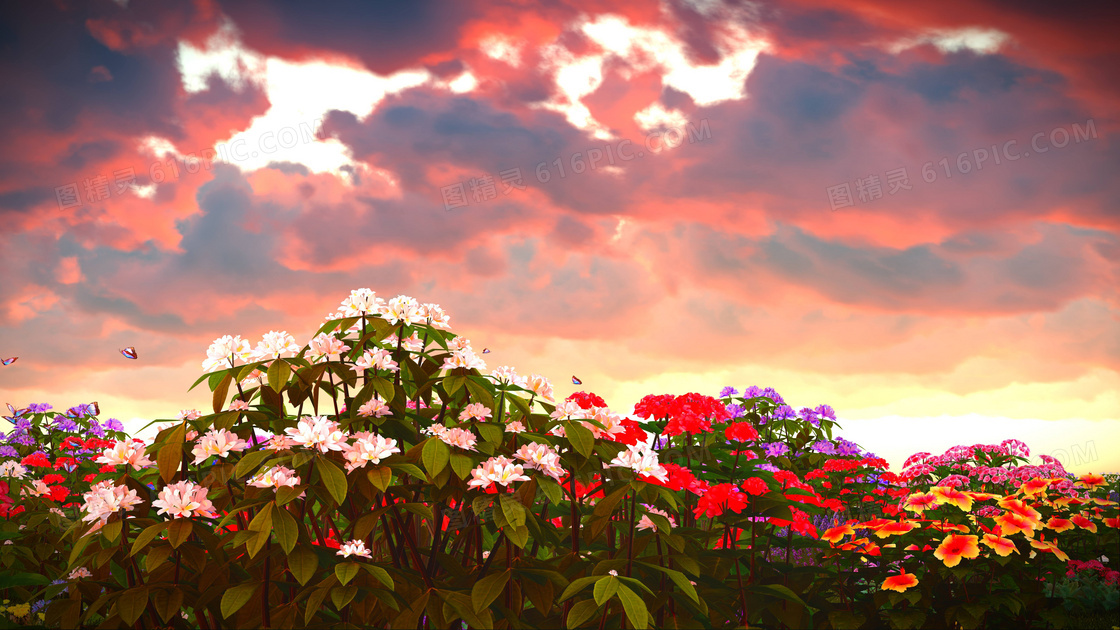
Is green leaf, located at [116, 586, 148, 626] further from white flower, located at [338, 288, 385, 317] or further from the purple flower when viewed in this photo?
the purple flower

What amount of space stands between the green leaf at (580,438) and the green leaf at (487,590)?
64 centimetres

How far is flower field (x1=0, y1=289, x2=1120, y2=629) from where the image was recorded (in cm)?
316

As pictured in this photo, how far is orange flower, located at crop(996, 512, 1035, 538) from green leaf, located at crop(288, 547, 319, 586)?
359 centimetres

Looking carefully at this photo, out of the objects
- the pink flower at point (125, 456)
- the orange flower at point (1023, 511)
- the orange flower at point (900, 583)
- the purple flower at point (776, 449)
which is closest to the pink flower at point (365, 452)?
the pink flower at point (125, 456)

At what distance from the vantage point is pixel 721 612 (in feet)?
12.7

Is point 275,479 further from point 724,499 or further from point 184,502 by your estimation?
point 724,499

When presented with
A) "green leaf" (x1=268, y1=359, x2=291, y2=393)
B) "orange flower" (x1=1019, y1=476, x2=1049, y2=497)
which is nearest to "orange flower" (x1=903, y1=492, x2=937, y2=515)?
"orange flower" (x1=1019, y1=476, x2=1049, y2=497)

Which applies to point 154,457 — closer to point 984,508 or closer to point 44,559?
point 44,559

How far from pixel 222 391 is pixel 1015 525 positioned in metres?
4.23

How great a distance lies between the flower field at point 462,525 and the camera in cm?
316

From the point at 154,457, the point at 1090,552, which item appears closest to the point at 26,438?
the point at 154,457

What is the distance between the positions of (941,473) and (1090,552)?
109 inches

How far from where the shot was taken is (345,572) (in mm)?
2953

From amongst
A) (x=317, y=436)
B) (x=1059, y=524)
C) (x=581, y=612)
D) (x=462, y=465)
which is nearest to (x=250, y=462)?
(x=317, y=436)
